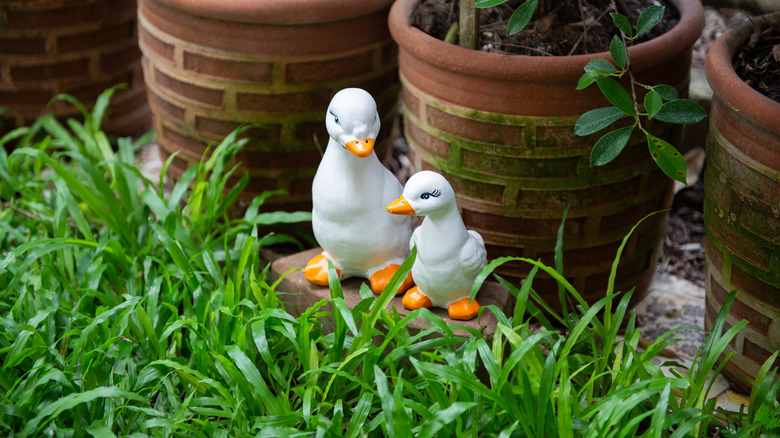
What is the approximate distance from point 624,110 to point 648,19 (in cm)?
21

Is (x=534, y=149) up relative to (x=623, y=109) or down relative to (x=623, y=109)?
down

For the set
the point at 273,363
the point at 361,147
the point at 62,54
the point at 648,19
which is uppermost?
the point at 648,19

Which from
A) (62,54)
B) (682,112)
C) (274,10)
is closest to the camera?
(682,112)

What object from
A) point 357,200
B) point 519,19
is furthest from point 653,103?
point 357,200

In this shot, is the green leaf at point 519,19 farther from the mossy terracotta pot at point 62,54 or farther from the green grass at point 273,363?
the mossy terracotta pot at point 62,54

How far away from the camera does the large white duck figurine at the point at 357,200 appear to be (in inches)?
59.9

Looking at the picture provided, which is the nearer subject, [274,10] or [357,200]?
[357,200]

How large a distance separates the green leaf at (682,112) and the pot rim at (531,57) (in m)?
0.20

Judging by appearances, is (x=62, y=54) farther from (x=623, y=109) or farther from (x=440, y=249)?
(x=623, y=109)

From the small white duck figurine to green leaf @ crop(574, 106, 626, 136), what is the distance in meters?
0.28

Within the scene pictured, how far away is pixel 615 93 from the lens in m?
1.44

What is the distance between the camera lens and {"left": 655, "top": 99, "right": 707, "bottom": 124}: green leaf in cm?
147

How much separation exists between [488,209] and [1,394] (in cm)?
111

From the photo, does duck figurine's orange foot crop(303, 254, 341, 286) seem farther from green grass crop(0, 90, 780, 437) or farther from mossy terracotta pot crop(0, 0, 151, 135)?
mossy terracotta pot crop(0, 0, 151, 135)
